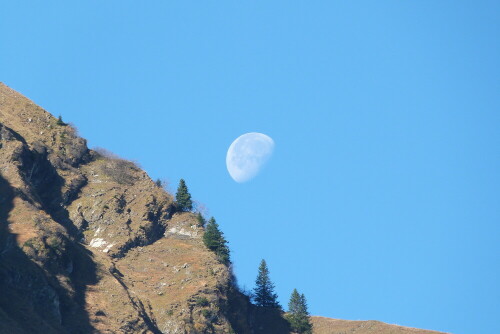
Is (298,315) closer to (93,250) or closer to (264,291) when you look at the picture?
(264,291)

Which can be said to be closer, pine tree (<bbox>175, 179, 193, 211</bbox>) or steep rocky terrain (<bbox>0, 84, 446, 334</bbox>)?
steep rocky terrain (<bbox>0, 84, 446, 334</bbox>)

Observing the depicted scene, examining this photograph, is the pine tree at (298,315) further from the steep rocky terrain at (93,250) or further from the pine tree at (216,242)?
the pine tree at (216,242)

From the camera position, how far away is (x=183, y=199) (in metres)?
143

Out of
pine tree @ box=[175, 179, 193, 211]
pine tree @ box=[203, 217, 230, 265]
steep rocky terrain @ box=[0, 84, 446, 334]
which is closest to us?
steep rocky terrain @ box=[0, 84, 446, 334]

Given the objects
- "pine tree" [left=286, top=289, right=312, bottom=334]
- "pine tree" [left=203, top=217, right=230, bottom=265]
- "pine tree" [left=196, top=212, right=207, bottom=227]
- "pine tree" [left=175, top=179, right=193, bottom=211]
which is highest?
"pine tree" [left=175, top=179, right=193, bottom=211]

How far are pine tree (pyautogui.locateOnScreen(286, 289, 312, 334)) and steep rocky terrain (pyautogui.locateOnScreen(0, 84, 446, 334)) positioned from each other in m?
1.65

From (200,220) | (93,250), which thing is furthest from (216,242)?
(93,250)

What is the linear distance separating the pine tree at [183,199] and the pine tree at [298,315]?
22419mm

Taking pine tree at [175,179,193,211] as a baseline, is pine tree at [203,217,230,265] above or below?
below

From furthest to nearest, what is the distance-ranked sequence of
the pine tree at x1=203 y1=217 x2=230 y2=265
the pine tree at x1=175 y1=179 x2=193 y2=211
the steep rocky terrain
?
the pine tree at x1=175 y1=179 x2=193 y2=211 → the pine tree at x1=203 y1=217 x2=230 y2=265 → the steep rocky terrain

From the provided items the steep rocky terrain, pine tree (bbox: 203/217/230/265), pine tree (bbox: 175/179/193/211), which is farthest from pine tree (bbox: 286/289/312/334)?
pine tree (bbox: 175/179/193/211)

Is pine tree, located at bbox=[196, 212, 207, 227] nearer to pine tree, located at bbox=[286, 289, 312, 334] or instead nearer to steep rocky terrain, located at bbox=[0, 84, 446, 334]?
steep rocky terrain, located at bbox=[0, 84, 446, 334]

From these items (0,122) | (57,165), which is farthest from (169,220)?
(0,122)

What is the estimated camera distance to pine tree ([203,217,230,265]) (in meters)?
130
